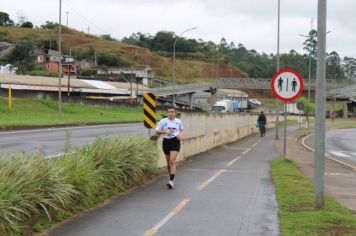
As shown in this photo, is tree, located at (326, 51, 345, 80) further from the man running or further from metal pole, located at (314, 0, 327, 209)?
metal pole, located at (314, 0, 327, 209)

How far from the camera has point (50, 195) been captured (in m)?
8.39

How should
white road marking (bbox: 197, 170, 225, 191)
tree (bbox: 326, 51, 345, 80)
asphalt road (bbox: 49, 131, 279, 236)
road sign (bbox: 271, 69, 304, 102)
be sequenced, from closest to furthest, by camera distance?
asphalt road (bbox: 49, 131, 279, 236) < white road marking (bbox: 197, 170, 225, 191) < road sign (bbox: 271, 69, 304, 102) < tree (bbox: 326, 51, 345, 80)

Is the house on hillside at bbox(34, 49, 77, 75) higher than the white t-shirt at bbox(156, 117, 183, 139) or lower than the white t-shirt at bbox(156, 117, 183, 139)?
higher

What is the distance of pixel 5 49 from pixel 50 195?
131 m

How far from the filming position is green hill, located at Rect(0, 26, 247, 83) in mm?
171500

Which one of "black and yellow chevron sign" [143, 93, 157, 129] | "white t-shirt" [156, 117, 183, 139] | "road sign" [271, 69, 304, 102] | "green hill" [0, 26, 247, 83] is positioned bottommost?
"white t-shirt" [156, 117, 183, 139]

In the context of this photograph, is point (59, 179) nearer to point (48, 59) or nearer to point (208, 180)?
point (208, 180)

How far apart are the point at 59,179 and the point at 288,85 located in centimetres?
989

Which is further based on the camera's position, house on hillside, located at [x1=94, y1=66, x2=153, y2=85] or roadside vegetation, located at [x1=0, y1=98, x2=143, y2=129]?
house on hillside, located at [x1=94, y1=66, x2=153, y2=85]

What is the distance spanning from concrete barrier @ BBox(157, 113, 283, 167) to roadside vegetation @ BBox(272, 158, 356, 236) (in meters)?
4.89

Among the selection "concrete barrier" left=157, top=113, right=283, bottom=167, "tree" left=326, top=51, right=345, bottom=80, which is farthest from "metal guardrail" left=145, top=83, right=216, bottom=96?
"tree" left=326, top=51, right=345, bottom=80

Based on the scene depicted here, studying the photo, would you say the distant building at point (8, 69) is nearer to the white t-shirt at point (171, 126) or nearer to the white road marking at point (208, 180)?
the white road marking at point (208, 180)

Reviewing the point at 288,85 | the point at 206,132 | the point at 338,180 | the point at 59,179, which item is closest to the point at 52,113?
the point at 206,132

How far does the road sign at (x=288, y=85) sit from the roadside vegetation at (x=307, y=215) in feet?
14.7
